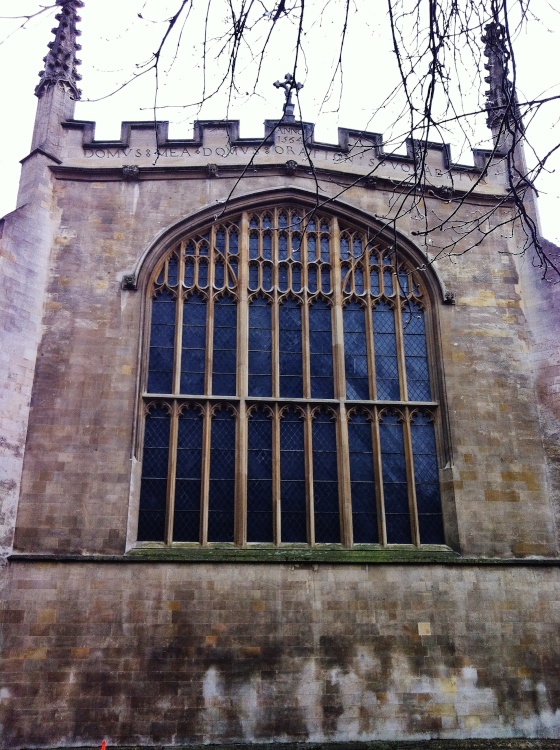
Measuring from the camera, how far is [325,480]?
10.1 m

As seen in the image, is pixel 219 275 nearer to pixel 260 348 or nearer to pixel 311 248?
pixel 260 348

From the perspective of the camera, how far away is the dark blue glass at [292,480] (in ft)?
32.1

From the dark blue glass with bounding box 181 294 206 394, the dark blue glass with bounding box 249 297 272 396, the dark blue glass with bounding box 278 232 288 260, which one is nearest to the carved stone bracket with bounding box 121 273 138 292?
the dark blue glass with bounding box 181 294 206 394

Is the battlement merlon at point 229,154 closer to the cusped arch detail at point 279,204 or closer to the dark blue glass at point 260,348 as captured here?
the cusped arch detail at point 279,204

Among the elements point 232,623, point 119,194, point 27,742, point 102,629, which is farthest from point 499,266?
point 27,742

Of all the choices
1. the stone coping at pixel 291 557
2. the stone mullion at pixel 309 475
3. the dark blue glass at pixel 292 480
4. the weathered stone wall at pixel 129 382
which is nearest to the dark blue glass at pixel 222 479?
the stone coping at pixel 291 557

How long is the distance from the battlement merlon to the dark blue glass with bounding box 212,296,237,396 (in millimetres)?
2296

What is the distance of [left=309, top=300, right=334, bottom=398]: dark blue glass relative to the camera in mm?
10594

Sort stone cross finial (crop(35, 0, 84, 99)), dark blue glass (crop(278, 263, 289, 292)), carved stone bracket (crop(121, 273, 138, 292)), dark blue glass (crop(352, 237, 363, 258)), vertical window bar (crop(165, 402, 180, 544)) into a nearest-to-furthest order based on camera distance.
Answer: vertical window bar (crop(165, 402, 180, 544)), carved stone bracket (crop(121, 273, 138, 292)), dark blue glass (crop(278, 263, 289, 292)), dark blue glass (crop(352, 237, 363, 258)), stone cross finial (crop(35, 0, 84, 99))

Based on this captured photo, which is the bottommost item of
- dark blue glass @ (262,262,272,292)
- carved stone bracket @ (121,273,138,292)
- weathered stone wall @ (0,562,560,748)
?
weathered stone wall @ (0,562,560,748)

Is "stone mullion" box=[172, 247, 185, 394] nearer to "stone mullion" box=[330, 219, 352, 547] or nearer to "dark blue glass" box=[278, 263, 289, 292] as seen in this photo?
"dark blue glass" box=[278, 263, 289, 292]

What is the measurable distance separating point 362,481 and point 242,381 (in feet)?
7.45

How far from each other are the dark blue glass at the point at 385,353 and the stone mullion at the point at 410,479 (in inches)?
16.8

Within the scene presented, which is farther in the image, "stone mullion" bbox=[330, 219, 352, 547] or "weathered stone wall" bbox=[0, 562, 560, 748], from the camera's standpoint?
"stone mullion" bbox=[330, 219, 352, 547]
